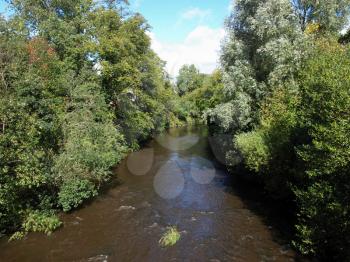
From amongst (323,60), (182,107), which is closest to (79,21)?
(323,60)

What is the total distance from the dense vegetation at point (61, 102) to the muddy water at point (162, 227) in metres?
1.21

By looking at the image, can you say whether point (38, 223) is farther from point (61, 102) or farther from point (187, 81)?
point (187, 81)

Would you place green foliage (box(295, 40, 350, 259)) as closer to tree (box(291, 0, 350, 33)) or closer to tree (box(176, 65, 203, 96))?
tree (box(291, 0, 350, 33))

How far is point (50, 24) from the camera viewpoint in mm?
23719

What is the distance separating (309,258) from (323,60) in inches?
311

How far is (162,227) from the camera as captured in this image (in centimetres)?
1545

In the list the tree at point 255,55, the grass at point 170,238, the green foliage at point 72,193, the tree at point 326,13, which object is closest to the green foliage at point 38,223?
the green foliage at point 72,193

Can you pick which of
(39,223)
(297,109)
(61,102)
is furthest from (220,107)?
(39,223)

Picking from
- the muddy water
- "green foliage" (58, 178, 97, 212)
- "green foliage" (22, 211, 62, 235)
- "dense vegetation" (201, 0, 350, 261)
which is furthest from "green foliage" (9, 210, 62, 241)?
"dense vegetation" (201, 0, 350, 261)

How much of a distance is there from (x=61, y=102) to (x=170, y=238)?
1085 cm

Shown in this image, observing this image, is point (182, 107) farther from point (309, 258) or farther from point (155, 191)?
point (309, 258)

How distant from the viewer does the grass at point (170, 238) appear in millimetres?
13828

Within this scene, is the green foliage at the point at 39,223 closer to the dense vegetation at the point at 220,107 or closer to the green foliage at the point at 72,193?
the dense vegetation at the point at 220,107

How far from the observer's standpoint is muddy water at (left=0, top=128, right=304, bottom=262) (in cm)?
1300
